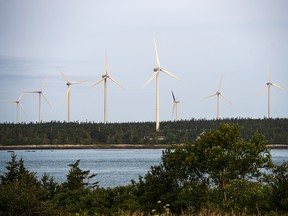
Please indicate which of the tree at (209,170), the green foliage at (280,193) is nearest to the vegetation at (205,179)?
the tree at (209,170)

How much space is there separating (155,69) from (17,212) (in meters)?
108

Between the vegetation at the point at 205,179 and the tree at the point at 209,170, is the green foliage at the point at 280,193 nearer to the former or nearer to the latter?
the vegetation at the point at 205,179

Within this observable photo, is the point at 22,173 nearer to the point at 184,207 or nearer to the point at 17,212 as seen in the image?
the point at 184,207

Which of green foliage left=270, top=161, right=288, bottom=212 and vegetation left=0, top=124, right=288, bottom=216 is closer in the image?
green foliage left=270, top=161, right=288, bottom=212

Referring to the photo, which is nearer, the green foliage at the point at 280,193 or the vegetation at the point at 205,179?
the green foliage at the point at 280,193

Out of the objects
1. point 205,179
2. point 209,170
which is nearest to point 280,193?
point 205,179

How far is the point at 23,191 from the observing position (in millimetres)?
23875

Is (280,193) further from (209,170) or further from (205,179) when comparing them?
(209,170)

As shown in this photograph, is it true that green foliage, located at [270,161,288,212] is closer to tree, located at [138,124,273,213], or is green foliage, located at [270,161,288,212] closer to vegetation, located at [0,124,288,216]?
vegetation, located at [0,124,288,216]

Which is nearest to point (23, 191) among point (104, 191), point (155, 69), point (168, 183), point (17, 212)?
point (17, 212)

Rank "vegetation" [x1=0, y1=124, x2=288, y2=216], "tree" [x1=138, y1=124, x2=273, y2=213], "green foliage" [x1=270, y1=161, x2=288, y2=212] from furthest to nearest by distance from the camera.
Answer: "tree" [x1=138, y1=124, x2=273, y2=213] → "vegetation" [x1=0, y1=124, x2=288, y2=216] → "green foliage" [x1=270, y1=161, x2=288, y2=212]

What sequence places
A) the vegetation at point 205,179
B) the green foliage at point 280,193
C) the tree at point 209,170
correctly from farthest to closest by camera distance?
the tree at point 209,170 < the vegetation at point 205,179 < the green foliage at point 280,193

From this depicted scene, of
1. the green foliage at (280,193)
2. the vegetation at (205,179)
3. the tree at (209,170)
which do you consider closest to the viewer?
the green foliage at (280,193)

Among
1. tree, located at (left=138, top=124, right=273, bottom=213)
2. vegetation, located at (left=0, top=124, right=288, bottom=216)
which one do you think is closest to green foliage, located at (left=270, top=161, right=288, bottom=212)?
vegetation, located at (left=0, top=124, right=288, bottom=216)
